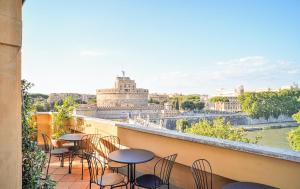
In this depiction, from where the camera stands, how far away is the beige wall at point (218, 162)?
206 centimetres

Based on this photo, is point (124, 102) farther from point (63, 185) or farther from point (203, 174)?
point (203, 174)

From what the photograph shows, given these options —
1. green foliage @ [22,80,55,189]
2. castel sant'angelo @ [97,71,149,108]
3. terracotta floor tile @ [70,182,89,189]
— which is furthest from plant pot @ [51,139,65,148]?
castel sant'angelo @ [97,71,149,108]

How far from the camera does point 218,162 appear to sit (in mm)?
2572

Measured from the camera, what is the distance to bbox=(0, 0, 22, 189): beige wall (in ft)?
4.33

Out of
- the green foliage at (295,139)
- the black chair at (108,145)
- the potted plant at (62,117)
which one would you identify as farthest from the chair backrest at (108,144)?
the green foliage at (295,139)

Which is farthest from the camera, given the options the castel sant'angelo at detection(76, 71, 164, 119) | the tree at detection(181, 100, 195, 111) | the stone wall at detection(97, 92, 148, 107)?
the tree at detection(181, 100, 195, 111)

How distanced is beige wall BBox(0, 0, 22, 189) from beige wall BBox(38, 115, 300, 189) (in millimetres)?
1984

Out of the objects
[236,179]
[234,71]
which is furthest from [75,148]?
[234,71]

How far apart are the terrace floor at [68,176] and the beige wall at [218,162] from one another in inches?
35.0

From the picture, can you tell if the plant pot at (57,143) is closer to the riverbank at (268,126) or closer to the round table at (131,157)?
the round table at (131,157)

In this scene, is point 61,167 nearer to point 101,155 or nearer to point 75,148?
point 75,148

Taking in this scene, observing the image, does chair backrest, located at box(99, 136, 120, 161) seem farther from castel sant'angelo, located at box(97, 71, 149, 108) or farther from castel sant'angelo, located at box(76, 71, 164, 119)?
castel sant'angelo, located at box(97, 71, 149, 108)

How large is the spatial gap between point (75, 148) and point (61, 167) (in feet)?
1.41

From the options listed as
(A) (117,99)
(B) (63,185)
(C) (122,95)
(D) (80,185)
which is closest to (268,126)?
(C) (122,95)
